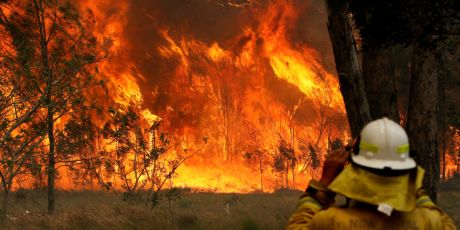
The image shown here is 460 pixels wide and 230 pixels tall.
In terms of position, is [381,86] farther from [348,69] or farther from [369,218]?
[369,218]

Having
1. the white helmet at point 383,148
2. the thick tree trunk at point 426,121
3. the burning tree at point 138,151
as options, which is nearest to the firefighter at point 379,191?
the white helmet at point 383,148

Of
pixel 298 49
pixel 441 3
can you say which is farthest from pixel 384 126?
pixel 298 49

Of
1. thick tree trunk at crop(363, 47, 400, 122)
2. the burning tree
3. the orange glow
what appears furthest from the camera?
the orange glow

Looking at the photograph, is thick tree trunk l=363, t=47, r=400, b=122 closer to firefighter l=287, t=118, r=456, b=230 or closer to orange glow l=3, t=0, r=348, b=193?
firefighter l=287, t=118, r=456, b=230

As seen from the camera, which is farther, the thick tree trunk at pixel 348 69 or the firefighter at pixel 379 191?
the thick tree trunk at pixel 348 69

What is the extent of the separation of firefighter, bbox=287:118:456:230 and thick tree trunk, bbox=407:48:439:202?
4.63 metres

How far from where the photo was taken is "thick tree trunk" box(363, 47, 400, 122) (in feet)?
22.7

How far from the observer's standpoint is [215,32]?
54500 mm

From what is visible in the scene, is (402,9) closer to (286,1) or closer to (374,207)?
(374,207)

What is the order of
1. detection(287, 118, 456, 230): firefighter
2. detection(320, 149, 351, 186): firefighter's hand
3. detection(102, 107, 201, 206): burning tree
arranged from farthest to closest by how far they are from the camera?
detection(102, 107, 201, 206): burning tree, detection(320, 149, 351, 186): firefighter's hand, detection(287, 118, 456, 230): firefighter

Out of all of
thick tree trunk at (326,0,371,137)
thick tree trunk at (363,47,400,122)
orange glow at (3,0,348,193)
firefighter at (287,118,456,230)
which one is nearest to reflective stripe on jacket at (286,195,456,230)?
firefighter at (287,118,456,230)

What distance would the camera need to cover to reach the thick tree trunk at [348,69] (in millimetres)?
6625

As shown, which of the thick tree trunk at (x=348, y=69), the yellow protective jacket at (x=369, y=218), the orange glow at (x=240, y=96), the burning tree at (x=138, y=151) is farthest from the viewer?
the orange glow at (x=240, y=96)

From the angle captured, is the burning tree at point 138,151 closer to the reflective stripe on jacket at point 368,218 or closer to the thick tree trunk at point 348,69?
the thick tree trunk at point 348,69
